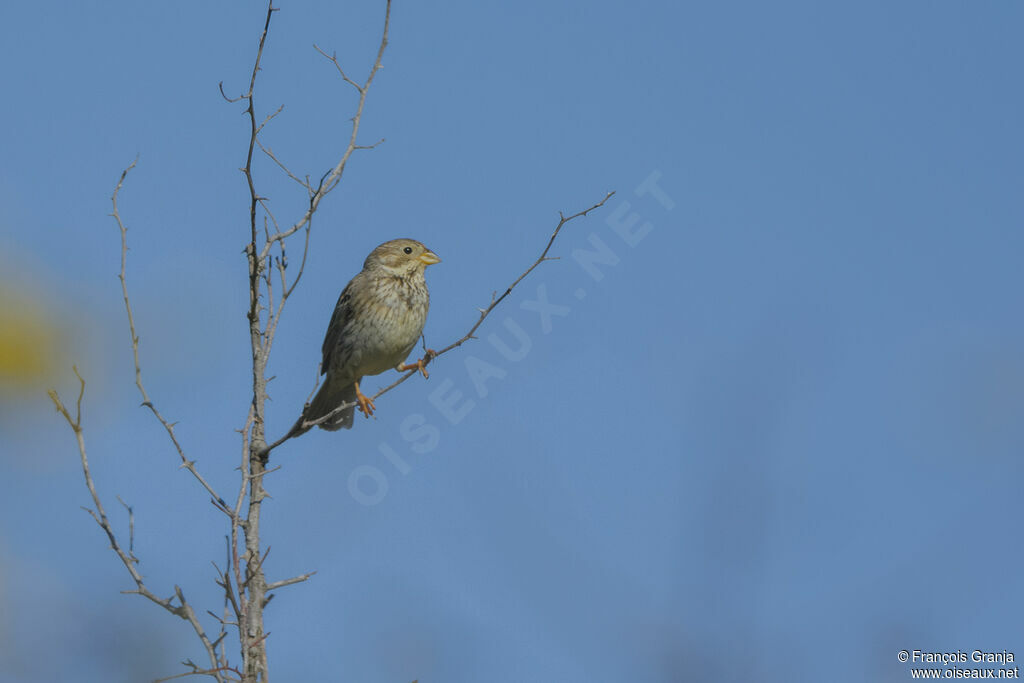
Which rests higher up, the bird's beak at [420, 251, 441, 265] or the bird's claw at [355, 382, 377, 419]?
the bird's beak at [420, 251, 441, 265]

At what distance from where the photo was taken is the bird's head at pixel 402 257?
28.6 feet

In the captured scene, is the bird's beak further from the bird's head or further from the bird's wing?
the bird's wing

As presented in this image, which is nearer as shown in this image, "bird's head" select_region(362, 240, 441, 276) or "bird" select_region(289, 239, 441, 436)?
"bird" select_region(289, 239, 441, 436)

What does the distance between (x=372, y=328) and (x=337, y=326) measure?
44 cm

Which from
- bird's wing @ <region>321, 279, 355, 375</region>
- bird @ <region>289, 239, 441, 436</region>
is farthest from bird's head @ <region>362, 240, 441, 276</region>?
bird's wing @ <region>321, 279, 355, 375</region>

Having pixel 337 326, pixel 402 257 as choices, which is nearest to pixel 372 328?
pixel 337 326

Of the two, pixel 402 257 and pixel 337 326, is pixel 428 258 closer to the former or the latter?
pixel 402 257

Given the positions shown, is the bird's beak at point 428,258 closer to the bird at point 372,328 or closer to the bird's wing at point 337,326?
the bird at point 372,328

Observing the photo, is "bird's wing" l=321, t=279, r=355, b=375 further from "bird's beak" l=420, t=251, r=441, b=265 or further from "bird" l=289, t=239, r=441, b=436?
"bird's beak" l=420, t=251, r=441, b=265

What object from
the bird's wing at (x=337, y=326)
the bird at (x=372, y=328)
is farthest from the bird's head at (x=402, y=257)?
the bird's wing at (x=337, y=326)

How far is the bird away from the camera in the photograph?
26.9ft

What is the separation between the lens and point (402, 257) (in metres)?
8.79

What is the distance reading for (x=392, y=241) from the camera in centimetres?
890

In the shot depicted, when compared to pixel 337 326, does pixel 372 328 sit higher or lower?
lower
